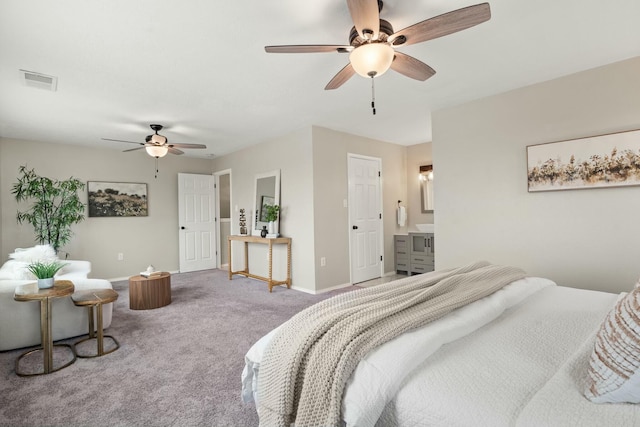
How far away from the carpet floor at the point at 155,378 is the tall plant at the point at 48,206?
6.63 feet

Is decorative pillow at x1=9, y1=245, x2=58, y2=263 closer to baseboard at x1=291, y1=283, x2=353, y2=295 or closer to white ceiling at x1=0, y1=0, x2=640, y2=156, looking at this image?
white ceiling at x1=0, y1=0, x2=640, y2=156

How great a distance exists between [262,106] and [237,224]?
9.78ft

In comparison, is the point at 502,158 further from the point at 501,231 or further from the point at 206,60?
the point at 206,60

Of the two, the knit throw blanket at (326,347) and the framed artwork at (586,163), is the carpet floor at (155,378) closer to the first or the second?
the knit throw blanket at (326,347)

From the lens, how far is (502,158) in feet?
10.9

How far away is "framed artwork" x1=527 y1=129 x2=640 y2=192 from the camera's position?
8.64 ft

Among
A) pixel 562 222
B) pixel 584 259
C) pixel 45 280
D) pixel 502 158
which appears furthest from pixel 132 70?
pixel 584 259

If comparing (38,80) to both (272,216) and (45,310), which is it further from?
(272,216)

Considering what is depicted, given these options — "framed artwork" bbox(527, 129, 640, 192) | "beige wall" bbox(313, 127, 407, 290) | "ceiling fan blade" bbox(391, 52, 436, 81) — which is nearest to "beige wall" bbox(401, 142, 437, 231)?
"beige wall" bbox(313, 127, 407, 290)

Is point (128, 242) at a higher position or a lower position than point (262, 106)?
lower

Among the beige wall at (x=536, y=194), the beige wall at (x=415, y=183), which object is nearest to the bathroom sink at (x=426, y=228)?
the beige wall at (x=415, y=183)

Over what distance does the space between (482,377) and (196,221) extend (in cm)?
629

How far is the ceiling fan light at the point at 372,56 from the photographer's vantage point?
1.92 meters

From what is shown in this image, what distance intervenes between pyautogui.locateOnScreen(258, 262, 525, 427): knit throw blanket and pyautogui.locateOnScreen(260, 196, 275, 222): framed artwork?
376 cm
